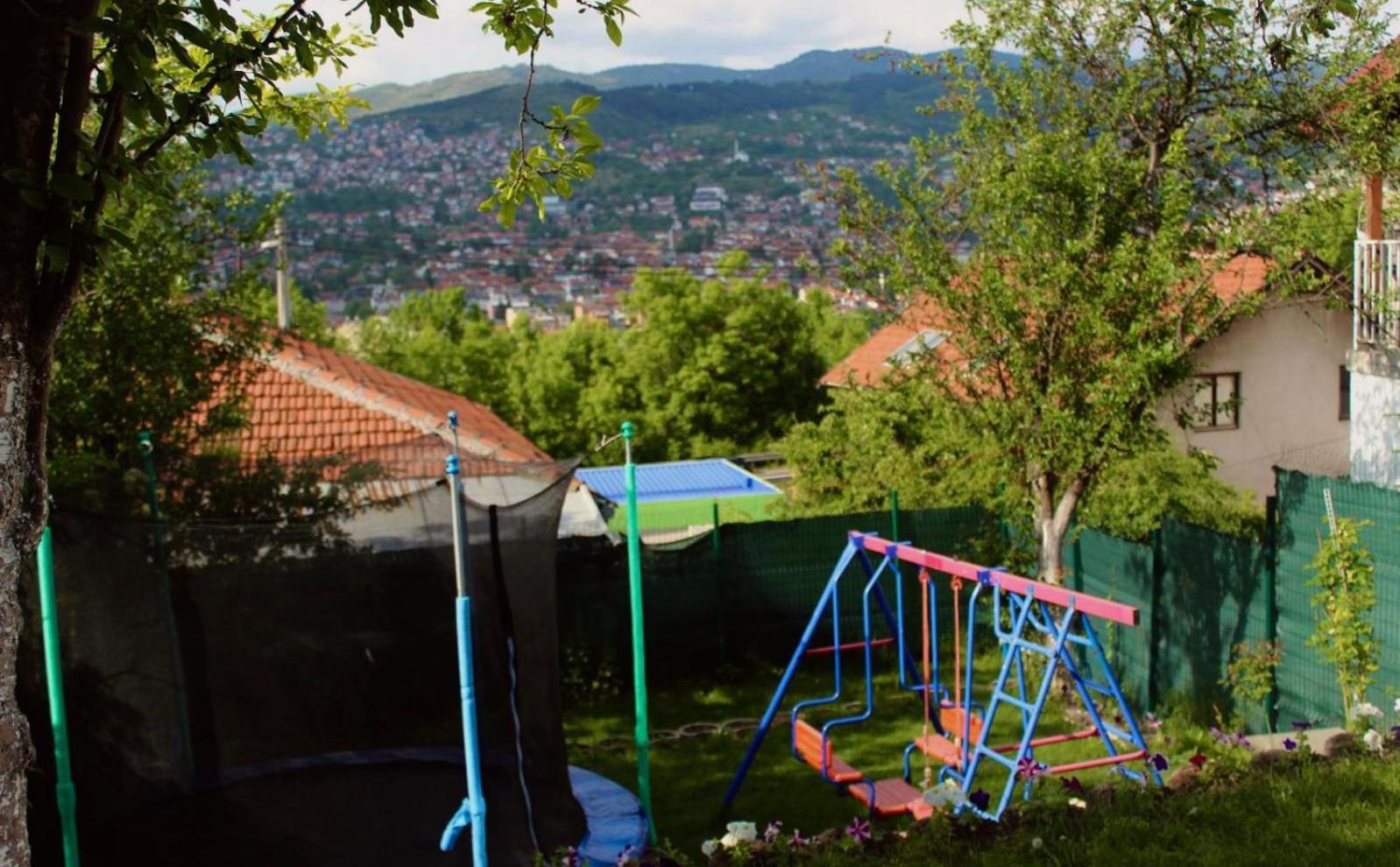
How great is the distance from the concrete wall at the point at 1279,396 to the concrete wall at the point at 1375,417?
7.73 m

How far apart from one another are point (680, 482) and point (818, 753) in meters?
16.7

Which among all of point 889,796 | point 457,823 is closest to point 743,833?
point 457,823

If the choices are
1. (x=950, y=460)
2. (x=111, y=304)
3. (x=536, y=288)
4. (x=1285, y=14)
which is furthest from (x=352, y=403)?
(x=536, y=288)

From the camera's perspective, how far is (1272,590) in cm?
852

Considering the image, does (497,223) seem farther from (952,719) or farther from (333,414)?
(952,719)

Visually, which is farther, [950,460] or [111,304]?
[950,460]

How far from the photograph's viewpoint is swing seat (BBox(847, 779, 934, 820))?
747 centimetres

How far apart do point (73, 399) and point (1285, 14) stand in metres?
8.13

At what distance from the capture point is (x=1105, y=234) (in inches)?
356

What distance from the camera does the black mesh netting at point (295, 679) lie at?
6703 millimetres

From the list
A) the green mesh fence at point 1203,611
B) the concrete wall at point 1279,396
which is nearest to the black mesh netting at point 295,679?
the green mesh fence at point 1203,611

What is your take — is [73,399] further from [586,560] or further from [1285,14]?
[1285,14]

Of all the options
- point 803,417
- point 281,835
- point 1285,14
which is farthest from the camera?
point 803,417

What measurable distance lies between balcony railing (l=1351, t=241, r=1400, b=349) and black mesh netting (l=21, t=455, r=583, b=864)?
6.31 meters
